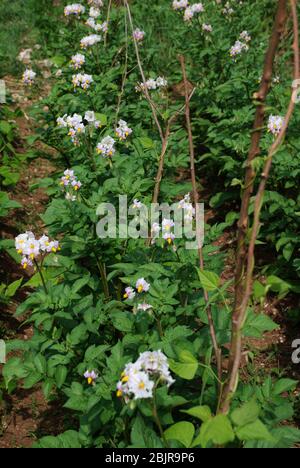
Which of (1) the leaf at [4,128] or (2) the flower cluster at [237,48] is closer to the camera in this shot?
(2) the flower cluster at [237,48]

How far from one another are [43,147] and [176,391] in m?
3.62

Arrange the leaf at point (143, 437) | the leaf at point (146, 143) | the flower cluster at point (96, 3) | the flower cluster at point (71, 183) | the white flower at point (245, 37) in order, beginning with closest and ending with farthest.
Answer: the leaf at point (143, 437) → the flower cluster at point (71, 183) → the leaf at point (146, 143) → the white flower at point (245, 37) → the flower cluster at point (96, 3)

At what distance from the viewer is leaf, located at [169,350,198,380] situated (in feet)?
5.76

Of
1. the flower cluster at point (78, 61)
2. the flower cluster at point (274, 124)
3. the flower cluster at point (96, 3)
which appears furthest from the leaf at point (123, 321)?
the flower cluster at point (96, 3)

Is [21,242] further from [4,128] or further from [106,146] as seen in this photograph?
[4,128]

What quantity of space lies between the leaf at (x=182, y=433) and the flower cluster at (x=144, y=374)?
228 mm

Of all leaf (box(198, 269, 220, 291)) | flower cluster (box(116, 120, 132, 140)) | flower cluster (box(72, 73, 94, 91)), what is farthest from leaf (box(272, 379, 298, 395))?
flower cluster (box(72, 73, 94, 91))

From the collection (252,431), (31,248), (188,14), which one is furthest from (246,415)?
(188,14)

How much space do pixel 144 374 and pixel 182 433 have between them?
34 centimetres

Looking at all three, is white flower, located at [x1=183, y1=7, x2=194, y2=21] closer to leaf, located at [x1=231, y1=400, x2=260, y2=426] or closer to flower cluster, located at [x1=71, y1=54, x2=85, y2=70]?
flower cluster, located at [x1=71, y1=54, x2=85, y2=70]

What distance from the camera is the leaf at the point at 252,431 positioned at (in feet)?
5.04

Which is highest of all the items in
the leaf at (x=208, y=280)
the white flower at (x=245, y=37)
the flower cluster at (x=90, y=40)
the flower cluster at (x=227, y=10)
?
the flower cluster at (x=227, y=10)

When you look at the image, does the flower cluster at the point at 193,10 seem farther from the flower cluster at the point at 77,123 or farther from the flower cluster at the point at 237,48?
the flower cluster at the point at 77,123

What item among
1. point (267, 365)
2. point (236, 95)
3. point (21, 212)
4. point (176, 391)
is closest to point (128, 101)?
point (236, 95)
